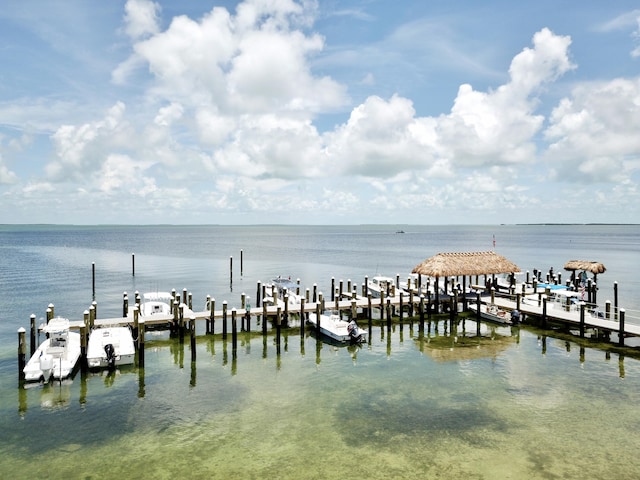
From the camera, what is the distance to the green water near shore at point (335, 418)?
49.7 ft

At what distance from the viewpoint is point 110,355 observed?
2373 cm

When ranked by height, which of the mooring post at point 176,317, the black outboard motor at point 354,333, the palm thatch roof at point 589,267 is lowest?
the black outboard motor at point 354,333

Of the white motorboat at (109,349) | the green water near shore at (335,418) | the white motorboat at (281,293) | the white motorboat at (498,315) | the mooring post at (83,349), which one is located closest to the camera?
the green water near shore at (335,418)

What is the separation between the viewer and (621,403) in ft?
65.7

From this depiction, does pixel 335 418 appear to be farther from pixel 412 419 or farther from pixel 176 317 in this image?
pixel 176 317

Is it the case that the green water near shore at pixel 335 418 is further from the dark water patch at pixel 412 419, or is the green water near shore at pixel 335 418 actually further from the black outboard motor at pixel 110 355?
the black outboard motor at pixel 110 355

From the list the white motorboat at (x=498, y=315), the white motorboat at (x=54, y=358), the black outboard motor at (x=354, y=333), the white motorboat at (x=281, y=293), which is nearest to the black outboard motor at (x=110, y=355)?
the white motorboat at (x=54, y=358)

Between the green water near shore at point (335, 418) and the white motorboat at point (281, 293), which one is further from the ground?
the white motorboat at point (281, 293)

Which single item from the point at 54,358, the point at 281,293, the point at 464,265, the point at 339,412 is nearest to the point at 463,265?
the point at 464,265

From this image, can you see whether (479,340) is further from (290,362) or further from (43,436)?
(43,436)

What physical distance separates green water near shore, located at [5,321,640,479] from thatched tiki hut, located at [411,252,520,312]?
988 cm

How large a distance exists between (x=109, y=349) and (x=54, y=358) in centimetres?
248

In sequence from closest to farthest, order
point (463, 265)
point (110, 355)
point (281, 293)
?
point (110, 355) → point (463, 265) → point (281, 293)

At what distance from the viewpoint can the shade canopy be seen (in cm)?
3669
